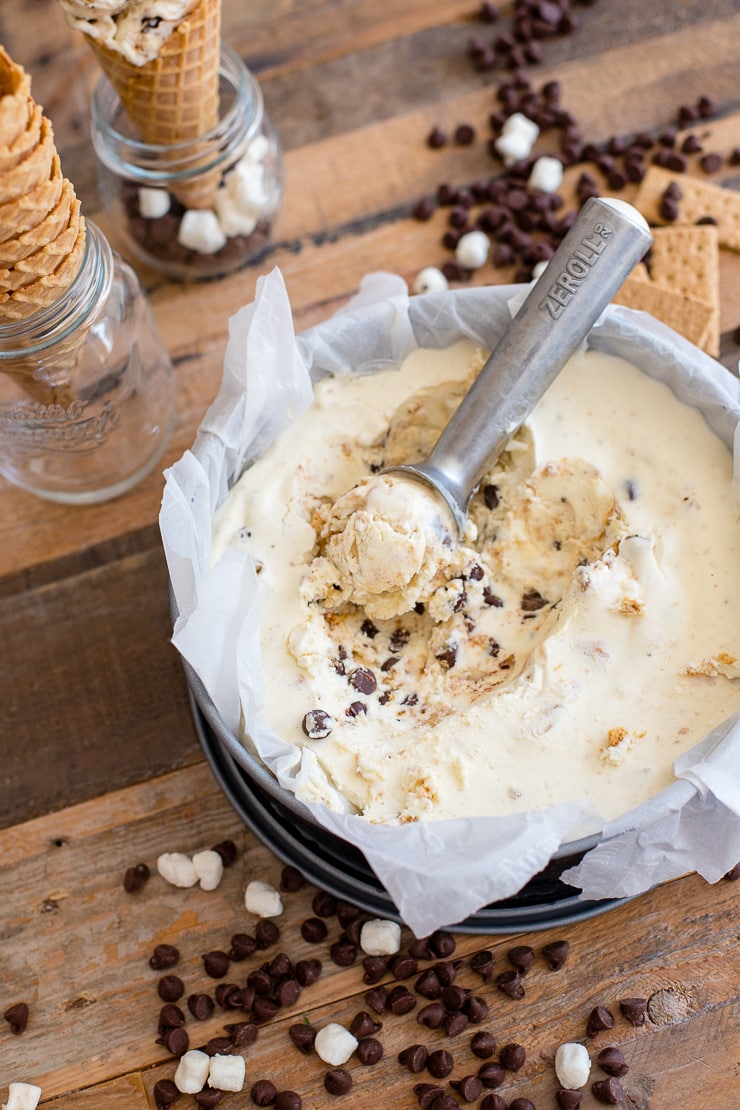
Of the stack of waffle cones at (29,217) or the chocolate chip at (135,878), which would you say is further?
the chocolate chip at (135,878)

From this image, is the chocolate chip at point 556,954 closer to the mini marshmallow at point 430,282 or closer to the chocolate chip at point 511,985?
the chocolate chip at point 511,985

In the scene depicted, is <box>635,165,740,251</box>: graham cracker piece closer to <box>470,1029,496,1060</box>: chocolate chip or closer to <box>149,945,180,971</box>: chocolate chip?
<box>470,1029,496,1060</box>: chocolate chip

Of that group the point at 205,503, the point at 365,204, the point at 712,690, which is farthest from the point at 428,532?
the point at 365,204

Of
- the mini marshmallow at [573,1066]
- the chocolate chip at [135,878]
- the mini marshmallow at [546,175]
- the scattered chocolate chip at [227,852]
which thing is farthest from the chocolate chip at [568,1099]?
the mini marshmallow at [546,175]

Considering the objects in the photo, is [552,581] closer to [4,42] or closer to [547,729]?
[547,729]

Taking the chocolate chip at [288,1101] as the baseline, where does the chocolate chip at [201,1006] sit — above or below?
above

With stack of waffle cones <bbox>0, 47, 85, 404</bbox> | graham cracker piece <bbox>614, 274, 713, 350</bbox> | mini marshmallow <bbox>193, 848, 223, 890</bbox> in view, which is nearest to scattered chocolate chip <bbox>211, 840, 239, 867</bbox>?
mini marshmallow <bbox>193, 848, 223, 890</bbox>
